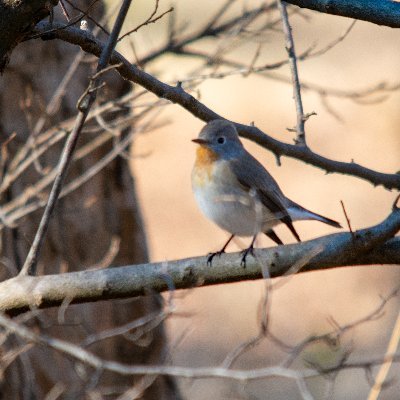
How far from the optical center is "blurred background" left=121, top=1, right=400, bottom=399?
913 cm

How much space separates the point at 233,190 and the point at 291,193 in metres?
6.38

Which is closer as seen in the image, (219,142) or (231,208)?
(231,208)

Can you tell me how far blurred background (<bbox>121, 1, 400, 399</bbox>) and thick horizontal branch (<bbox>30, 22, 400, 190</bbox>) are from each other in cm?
446

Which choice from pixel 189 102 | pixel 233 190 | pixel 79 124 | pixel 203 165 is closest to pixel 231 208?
pixel 233 190

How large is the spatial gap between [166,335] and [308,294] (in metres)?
4.16

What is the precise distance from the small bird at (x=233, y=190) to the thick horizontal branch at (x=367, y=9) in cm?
147

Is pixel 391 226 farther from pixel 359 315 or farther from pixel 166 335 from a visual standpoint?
pixel 359 315

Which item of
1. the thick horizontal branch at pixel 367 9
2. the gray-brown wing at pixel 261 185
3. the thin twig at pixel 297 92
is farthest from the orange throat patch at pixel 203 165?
the thick horizontal branch at pixel 367 9

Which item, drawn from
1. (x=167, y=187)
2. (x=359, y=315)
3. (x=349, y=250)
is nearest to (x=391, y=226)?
(x=349, y=250)

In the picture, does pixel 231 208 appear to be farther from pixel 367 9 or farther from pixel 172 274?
pixel 367 9

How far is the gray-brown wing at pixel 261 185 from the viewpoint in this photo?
4613 mm

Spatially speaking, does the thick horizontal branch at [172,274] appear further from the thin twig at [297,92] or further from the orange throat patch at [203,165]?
the orange throat patch at [203,165]

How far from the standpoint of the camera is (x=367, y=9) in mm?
2836

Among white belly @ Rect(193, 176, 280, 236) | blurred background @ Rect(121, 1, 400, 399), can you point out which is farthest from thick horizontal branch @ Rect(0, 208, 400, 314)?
blurred background @ Rect(121, 1, 400, 399)
